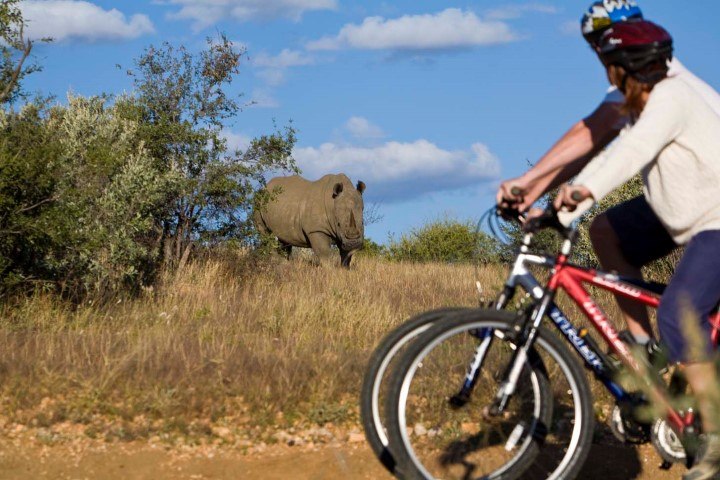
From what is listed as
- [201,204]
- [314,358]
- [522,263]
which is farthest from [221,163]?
[522,263]

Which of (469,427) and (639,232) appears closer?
(639,232)

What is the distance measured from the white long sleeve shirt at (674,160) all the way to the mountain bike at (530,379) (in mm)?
365

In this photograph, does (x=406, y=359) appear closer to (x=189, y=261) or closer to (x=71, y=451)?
(x=71, y=451)

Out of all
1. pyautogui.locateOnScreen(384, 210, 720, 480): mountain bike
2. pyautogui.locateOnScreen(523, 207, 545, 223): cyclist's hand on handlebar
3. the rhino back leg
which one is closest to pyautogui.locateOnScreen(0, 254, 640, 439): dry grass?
pyautogui.locateOnScreen(384, 210, 720, 480): mountain bike

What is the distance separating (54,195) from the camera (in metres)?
10.9

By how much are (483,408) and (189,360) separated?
292cm

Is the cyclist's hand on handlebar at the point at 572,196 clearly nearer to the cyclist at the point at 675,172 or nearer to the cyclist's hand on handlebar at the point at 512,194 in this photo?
the cyclist at the point at 675,172

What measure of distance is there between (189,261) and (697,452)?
36.9ft

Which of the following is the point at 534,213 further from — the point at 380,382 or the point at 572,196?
the point at 380,382

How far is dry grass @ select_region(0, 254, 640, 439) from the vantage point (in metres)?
6.46

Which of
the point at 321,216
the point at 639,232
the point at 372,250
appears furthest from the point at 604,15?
the point at 372,250

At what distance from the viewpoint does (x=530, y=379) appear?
456cm

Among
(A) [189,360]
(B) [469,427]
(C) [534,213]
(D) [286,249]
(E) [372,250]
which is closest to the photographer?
(C) [534,213]

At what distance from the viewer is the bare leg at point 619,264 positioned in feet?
16.2
